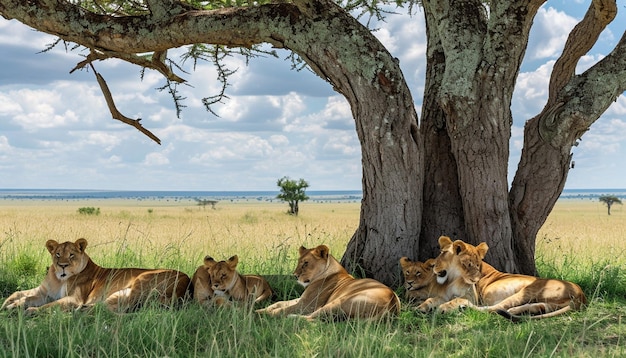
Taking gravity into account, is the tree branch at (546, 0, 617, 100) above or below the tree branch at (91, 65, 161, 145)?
above

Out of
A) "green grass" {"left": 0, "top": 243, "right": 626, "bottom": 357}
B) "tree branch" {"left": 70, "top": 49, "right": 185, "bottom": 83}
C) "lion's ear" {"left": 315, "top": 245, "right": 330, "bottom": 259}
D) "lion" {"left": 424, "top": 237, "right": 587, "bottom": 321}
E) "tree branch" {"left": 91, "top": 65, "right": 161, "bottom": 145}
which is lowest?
"green grass" {"left": 0, "top": 243, "right": 626, "bottom": 357}

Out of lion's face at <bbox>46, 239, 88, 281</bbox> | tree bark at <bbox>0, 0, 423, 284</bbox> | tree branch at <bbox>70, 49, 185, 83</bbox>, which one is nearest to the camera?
lion's face at <bbox>46, 239, 88, 281</bbox>

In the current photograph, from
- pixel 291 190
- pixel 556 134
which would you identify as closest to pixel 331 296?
pixel 556 134

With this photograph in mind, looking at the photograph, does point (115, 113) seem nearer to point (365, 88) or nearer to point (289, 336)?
point (365, 88)

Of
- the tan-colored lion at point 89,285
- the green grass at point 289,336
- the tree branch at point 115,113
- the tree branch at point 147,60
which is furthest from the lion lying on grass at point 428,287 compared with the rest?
the tree branch at point 147,60

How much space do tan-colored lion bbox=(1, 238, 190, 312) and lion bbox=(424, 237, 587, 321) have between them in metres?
2.26

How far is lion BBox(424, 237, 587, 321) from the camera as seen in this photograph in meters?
6.20

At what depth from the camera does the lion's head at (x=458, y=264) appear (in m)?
6.40

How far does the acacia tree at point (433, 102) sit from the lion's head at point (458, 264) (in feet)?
3.48

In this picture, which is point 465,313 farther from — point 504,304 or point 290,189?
point 290,189

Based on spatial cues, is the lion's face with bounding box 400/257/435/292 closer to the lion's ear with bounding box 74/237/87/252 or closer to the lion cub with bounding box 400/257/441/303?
the lion cub with bounding box 400/257/441/303

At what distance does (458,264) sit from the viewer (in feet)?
21.1

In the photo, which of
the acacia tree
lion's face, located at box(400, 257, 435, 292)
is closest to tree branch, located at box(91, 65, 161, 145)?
the acacia tree

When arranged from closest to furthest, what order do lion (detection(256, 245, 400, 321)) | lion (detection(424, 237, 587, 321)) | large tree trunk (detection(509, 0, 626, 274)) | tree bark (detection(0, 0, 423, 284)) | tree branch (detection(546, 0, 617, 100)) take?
lion (detection(256, 245, 400, 321)), lion (detection(424, 237, 587, 321)), tree bark (detection(0, 0, 423, 284)), large tree trunk (detection(509, 0, 626, 274)), tree branch (detection(546, 0, 617, 100))
